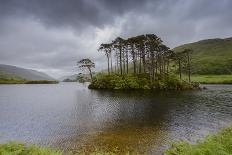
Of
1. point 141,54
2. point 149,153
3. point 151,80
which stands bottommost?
point 149,153

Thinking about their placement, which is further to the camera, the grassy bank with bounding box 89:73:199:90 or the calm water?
the grassy bank with bounding box 89:73:199:90

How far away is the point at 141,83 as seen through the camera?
110312 mm

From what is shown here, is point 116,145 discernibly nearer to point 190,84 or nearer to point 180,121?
point 180,121

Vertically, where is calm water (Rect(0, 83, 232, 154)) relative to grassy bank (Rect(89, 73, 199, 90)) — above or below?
below

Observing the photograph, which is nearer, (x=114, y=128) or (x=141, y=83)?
(x=114, y=128)

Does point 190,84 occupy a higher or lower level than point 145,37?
lower

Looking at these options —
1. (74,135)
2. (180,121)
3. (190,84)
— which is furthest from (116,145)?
(190,84)

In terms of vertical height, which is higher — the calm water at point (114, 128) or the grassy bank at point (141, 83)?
the grassy bank at point (141, 83)

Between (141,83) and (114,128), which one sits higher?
(141,83)

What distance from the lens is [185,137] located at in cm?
3038

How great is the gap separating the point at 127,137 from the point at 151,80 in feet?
270

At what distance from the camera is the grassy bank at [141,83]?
10956cm

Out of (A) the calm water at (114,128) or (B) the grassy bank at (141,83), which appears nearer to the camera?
Answer: (A) the calm water at (114,128)

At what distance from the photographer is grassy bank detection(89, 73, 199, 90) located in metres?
110
